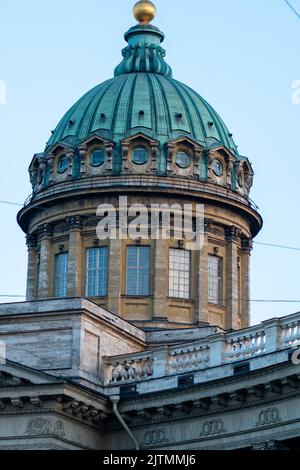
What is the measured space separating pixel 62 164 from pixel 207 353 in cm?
2266

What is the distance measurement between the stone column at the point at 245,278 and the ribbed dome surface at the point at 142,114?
493 centimetres

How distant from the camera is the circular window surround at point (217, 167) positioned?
222 ft

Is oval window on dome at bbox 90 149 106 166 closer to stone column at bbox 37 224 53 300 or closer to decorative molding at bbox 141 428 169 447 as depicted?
stone column at bbox 37 224 53 300

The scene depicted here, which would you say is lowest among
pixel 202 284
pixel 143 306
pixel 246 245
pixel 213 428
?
pixel 213 428

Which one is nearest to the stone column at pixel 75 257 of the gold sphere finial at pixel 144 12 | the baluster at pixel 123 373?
the baluster at pixel 123 373

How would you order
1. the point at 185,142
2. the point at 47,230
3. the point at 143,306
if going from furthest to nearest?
the point at 185,142, the point at 47,230, the point at 143,306

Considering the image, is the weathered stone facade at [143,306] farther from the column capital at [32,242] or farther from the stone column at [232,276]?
the column capital at [32,242]

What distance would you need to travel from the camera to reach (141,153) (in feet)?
218

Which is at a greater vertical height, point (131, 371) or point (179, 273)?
point (179, 273)

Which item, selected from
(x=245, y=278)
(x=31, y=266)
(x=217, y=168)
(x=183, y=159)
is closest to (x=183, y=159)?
(x=183, y=159)

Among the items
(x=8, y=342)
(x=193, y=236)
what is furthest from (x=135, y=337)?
(x=193, y=236)

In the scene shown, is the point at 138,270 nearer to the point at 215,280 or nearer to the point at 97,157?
the point at 215,280

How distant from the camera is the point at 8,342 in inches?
2012

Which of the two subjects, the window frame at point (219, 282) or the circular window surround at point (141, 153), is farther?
the circular window surround at point (141, 153)
